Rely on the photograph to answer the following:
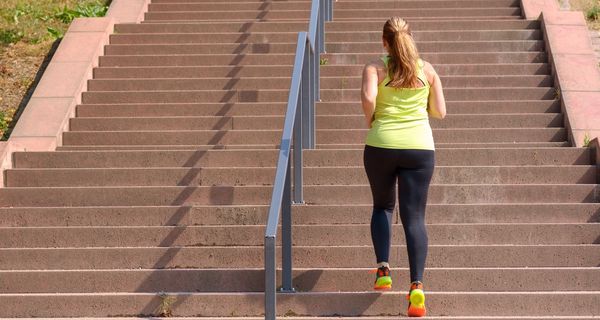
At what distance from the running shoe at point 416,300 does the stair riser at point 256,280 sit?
0.57m

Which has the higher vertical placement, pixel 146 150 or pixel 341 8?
pixel 341 8

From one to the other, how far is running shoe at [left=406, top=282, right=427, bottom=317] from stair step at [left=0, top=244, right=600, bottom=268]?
0.92 metres

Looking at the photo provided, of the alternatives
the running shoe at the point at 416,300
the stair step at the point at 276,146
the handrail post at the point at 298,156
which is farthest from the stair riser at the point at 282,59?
the running shoe at the point at 416,300

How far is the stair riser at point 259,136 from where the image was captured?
962 centimetres

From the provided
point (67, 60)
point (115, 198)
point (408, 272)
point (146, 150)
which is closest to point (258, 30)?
point (67, 60)

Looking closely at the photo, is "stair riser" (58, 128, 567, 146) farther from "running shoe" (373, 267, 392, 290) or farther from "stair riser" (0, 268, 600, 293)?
"running shoe" (373, 267, 392, 290)

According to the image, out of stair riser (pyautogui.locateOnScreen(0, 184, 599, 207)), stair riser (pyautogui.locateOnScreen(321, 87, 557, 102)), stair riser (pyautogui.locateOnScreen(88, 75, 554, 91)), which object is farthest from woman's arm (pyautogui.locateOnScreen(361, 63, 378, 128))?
stair riser (pyautogui.locateOnScreen(88, 75, 554, 91))

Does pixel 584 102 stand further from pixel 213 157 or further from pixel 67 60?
pixel 67 60

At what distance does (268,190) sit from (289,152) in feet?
5.31

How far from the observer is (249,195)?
28.3ft

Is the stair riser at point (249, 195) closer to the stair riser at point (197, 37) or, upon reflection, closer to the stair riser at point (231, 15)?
the stair riser at point (197, 37)

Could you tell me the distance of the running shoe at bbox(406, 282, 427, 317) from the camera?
6.57 metres

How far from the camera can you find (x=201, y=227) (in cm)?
809

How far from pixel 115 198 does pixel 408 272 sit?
8.30 ft
